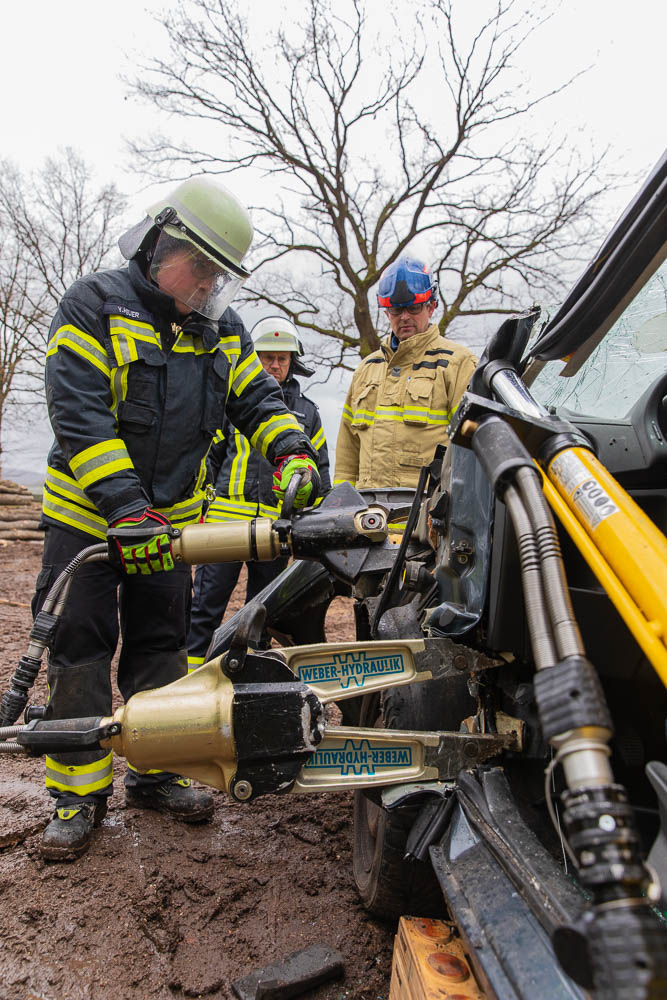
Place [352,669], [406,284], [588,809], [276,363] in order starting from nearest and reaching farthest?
[588,809], [352,669], [406,284], [276,363]

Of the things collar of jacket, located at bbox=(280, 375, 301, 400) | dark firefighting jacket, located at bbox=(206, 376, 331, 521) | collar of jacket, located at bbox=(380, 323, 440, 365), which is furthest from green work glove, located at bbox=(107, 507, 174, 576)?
collar of jacket, located at bbox=(280, 375, 301, 400)

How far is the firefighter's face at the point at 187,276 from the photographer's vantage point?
98.7 inches

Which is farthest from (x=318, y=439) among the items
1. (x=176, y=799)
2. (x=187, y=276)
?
(x=176, y=799)

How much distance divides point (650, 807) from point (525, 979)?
63cm

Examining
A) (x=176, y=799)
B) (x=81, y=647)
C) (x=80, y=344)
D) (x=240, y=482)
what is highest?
(x=80, y=344)

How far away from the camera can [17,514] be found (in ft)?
37.2

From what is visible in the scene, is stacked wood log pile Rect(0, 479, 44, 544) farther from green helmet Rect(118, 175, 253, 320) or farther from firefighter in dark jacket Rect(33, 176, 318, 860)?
green helmet Rect(118, 175, 253, 320)

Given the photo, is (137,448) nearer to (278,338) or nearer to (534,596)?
(534,596)

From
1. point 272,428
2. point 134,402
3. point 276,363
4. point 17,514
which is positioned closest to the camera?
point 134,402

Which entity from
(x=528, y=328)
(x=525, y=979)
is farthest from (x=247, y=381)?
(x=525, y=979)

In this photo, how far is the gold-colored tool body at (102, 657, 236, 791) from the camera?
155cm

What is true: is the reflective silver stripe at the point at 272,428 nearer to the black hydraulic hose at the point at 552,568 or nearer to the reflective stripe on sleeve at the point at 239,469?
the reflective stripe on sleeve at the point at 239,469

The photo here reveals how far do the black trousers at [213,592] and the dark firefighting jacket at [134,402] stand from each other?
125 centimetres

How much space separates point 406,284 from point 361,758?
266 centimetres
